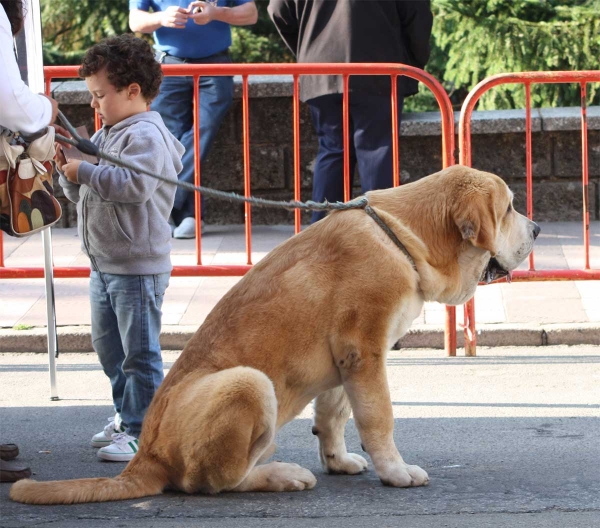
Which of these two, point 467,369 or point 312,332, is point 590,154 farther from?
point 312,332

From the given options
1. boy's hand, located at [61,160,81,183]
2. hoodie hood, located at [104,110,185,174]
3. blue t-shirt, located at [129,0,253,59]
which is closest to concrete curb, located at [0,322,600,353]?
hoodie hood, located at [104,110,185,174]

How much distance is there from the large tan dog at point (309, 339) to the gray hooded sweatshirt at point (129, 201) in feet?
1.96

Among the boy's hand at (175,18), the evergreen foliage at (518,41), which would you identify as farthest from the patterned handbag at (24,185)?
the evergreen foliage at (518,41)

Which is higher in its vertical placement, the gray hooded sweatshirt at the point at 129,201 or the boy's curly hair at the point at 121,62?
the boy's curly hair at the point at 121,62

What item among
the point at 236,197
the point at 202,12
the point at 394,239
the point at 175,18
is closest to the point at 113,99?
the point at 236,197

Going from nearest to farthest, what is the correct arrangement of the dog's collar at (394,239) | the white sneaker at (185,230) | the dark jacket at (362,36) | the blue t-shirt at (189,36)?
the dog's collar at (394,239), the dark jacket at (362,36), the blue t-shirt at (189,36), the white sneaker at (185,230)

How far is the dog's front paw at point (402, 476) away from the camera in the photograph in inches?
159

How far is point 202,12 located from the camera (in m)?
7.99

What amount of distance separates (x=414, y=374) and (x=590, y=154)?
403 centimetres

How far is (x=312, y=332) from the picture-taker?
3.94 m

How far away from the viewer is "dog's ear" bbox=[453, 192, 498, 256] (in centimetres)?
404

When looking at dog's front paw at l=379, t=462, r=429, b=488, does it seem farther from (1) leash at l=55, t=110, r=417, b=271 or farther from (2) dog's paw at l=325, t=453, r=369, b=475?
(1) leash at l=55, t=110, r=417, b=271

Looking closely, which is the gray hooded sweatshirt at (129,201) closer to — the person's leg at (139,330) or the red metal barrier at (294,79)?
the person's leg at (139,330)

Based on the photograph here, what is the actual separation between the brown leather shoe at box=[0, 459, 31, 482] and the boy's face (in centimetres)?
144
